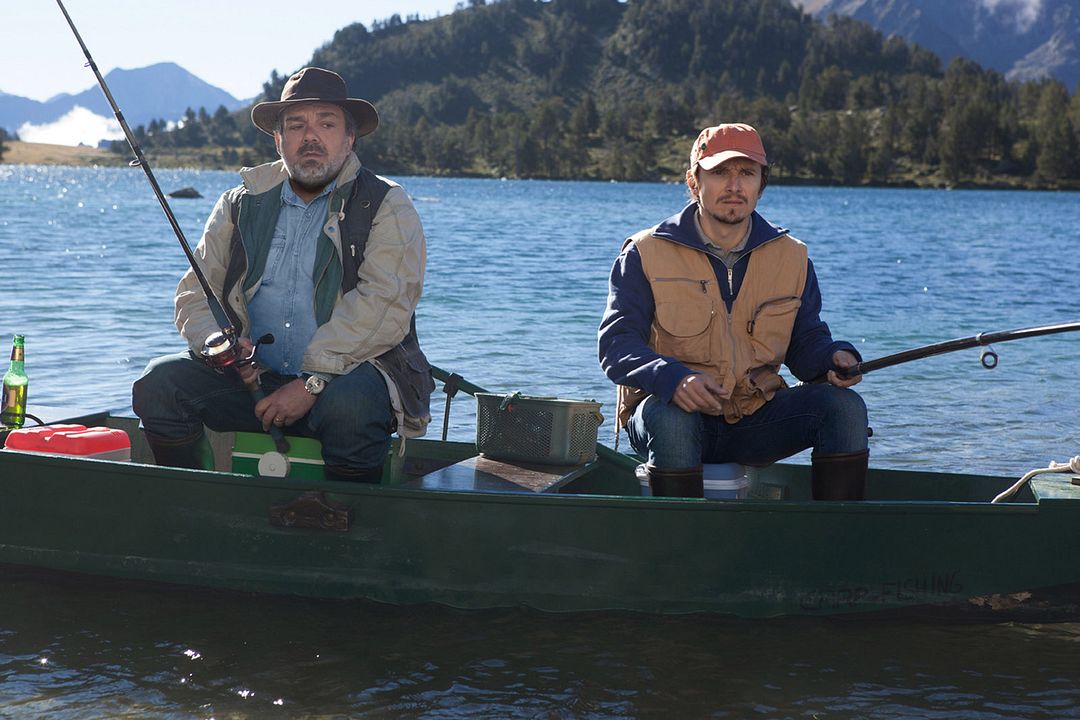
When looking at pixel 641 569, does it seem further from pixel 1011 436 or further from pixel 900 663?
pixel 1011 436

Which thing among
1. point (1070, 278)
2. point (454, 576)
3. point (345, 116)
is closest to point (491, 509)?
point (454, 576)

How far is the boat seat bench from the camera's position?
5.45m

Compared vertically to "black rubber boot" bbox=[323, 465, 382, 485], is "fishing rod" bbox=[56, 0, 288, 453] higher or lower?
higher

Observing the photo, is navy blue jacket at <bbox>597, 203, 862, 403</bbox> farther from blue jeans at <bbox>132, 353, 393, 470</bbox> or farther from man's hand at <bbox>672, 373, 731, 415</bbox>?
blue jeans at <bbox>132, 353, 393, 470</bbox>

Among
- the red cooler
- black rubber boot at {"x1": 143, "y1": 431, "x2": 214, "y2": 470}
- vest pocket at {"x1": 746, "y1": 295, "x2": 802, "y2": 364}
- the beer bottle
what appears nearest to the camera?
vest pocket at {"x1": 746, "y1": 295, "x2": 802, "y2": 364}

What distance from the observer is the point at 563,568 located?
17.4 ft

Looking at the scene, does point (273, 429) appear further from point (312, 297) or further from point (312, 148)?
point (312, 148)

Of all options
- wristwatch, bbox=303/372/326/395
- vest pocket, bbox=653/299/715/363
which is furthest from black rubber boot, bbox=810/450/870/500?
Result: wristwatch, bbox=303/372/326/395

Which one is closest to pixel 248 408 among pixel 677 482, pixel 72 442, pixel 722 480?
pixel 72 442

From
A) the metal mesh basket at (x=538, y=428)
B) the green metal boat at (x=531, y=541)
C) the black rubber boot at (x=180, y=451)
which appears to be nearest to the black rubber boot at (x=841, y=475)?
the green metal boat at (x=531, y=541)

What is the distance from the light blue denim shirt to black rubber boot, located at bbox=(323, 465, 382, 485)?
1.42 ft

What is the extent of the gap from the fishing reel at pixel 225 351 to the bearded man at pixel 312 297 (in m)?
0.03

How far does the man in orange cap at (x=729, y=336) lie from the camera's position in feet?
16.2

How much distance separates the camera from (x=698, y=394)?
4727 mm
